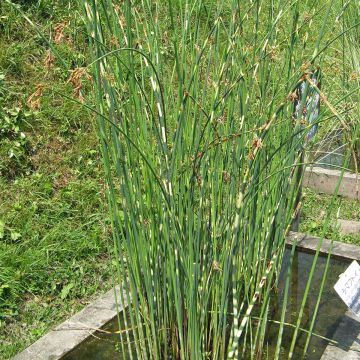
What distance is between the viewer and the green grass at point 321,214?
3.72 metres

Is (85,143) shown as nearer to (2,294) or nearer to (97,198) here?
(97,198)

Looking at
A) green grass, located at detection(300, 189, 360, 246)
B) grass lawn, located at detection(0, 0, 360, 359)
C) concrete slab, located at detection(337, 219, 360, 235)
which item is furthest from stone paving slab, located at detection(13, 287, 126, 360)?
concrete slab, located at detection(337, 219, 360, 235)

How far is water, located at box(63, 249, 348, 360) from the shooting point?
240 cm

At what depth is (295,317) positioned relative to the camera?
272cm

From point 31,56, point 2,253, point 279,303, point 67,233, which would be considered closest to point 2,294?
point 2,253

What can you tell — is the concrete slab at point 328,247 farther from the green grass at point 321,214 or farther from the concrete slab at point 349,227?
the concrete slab at point 349,227

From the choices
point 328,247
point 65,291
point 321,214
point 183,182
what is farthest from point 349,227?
point 183,182

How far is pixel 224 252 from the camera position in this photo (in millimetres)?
2037

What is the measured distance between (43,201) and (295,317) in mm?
1619

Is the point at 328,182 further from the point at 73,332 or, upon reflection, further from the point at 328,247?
the point at 73,332

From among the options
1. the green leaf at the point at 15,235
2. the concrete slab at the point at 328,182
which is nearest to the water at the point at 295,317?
the green leaf at the point at 15,235

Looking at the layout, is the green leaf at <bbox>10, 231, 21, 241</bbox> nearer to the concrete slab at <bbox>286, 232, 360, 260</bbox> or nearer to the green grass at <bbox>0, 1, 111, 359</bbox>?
the green grass at <bbox>0, 1, 111, 359</bbox>

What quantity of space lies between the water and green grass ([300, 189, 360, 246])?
0.57 metres

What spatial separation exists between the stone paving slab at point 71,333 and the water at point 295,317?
0.09 ft
